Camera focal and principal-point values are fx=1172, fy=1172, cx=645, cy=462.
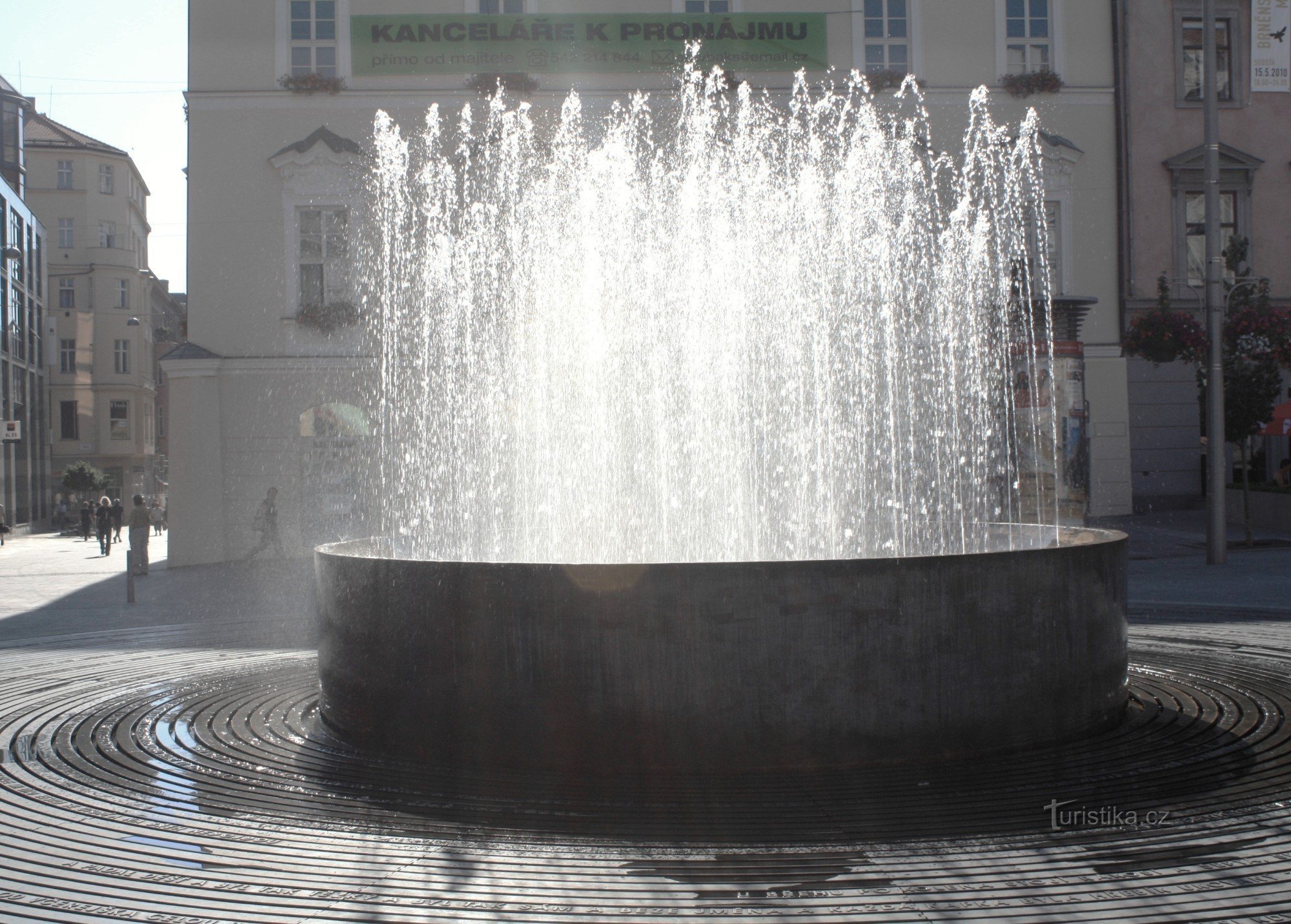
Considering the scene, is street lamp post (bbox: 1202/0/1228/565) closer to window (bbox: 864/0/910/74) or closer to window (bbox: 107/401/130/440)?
window (bbox: 864/0/910/74)

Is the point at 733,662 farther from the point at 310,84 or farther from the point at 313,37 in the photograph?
the point at 313,37

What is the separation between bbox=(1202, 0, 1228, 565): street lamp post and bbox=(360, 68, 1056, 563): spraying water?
81.0 inches

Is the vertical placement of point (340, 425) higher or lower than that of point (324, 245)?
lower

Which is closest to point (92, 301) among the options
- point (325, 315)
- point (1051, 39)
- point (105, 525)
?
point (105, 525)

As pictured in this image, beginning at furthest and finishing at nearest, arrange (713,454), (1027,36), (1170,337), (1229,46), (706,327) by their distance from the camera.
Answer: (1229,46)
(1027,36)
(1170,337)
(706,327)
(713,454)

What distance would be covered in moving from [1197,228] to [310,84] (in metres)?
16.4

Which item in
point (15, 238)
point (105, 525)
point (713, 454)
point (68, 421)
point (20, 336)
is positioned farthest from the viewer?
point (68, 421)

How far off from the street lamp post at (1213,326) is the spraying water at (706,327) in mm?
2058

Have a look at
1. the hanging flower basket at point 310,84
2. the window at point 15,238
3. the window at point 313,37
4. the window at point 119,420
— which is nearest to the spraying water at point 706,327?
the hanging flower basket at point 310,84

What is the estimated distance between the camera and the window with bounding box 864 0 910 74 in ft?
67.6

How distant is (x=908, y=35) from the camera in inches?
814

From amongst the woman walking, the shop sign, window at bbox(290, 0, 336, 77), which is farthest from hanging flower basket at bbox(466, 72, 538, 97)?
the woman walking

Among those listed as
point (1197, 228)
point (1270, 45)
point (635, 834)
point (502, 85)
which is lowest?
point (635, 834)

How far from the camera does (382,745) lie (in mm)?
5348
